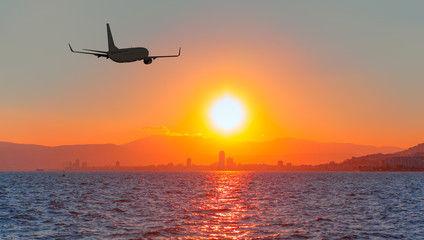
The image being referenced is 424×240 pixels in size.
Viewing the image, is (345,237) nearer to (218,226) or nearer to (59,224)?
(218,226)

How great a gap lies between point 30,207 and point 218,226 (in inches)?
1596

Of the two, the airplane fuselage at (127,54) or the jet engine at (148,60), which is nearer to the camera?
the airplane fuselage at (127,54)

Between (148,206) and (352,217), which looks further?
(148,206)

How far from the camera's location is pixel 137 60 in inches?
1358

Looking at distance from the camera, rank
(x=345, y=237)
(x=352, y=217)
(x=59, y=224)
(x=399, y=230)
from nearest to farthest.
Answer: (x=345, y=237), (x=399, y=230), (x=59, y=224), (x=352, y=217)

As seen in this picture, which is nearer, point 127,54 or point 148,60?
point 127,54

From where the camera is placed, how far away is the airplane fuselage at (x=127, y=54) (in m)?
33.5

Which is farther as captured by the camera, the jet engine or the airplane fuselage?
the jet engine

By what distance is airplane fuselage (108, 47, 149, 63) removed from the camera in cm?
3353

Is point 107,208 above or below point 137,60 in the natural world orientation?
below

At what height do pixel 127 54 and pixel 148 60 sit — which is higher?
pixel 148 60

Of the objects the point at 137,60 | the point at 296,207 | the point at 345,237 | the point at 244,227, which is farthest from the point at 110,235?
the point at 296,207

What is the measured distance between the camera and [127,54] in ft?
111

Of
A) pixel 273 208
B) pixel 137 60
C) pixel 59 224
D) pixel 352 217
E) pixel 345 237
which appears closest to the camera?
pixel 137 60
